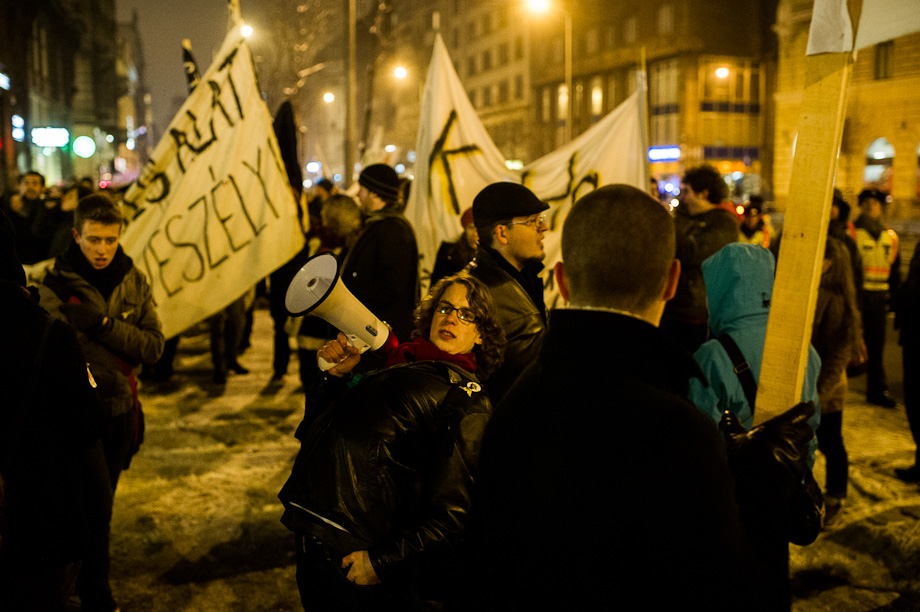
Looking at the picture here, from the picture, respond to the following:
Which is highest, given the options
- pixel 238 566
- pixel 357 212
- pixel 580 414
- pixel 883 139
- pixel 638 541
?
pixel 883 139

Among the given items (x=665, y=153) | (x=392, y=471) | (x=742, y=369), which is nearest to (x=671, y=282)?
(x=392, y=471)

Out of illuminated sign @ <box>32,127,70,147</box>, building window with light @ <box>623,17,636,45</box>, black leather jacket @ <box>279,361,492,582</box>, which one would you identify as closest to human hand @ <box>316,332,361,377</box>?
black leather jacket @ <box>279,361,492,582</box>

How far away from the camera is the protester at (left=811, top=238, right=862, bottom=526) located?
4664mm

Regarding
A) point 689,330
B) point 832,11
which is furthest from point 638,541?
point 689,330

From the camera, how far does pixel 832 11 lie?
1973 millimetres

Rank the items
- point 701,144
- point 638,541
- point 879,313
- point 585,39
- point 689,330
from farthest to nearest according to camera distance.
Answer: point 585,39, point 701,144, point 879,313, point 689,330, point 638,541

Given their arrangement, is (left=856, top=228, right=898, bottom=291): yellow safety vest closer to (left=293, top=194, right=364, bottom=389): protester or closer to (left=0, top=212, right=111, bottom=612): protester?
(left=293, top=194, right=364, bottom=389): protester

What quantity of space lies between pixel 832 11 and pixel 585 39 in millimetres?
57747

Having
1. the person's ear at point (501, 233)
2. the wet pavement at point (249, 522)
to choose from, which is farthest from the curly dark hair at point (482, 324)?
the wet pavement at point (249, 522)

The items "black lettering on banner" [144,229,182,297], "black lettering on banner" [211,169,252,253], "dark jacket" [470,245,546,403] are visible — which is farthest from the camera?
"black lettering on banner" [211,169,252,253]

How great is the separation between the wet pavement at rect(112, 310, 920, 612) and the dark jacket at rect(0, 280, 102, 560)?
146cm

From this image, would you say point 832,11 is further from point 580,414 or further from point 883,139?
point 883,139

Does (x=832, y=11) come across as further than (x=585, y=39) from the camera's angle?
No

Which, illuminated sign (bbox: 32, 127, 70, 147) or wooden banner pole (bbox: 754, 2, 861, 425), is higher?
illuminated sign (bbox: 32, 127, 70, 147)
